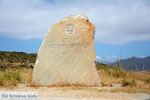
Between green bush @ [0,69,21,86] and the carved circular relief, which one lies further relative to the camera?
the carved circular relief

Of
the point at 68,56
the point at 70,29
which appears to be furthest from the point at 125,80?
the point at 70,29

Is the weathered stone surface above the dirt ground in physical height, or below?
above

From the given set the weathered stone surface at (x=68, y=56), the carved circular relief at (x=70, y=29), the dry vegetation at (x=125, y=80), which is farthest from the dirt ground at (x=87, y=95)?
the carved circular relief at (x=70, y=29)

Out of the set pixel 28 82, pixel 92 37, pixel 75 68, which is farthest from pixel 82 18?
pixel 28 82

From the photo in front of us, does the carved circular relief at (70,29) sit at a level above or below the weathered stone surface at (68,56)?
above

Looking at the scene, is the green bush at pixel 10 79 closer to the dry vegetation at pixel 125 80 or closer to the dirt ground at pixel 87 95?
the dirt ground at pixel 87 95

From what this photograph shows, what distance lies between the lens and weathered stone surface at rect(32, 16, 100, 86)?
19.8 metres

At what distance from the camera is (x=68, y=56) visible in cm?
2005

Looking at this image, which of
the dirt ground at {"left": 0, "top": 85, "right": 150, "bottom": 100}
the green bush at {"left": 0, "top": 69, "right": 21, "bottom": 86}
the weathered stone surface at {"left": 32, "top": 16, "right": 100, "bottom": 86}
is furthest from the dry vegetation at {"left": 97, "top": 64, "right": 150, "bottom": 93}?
the green bush at {"left": 0, "top": 69, "right": 21, "bottom": 86}

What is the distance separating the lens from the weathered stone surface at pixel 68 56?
65.1 feet

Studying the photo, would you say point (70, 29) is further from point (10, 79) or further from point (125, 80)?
point (10, 79)

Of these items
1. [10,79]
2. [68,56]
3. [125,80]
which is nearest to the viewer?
[68,56]

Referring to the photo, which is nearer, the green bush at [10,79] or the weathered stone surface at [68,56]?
the green bush at [10,79]

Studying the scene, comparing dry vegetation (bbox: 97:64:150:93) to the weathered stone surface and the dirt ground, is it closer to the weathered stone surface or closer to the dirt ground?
the dirt ground
